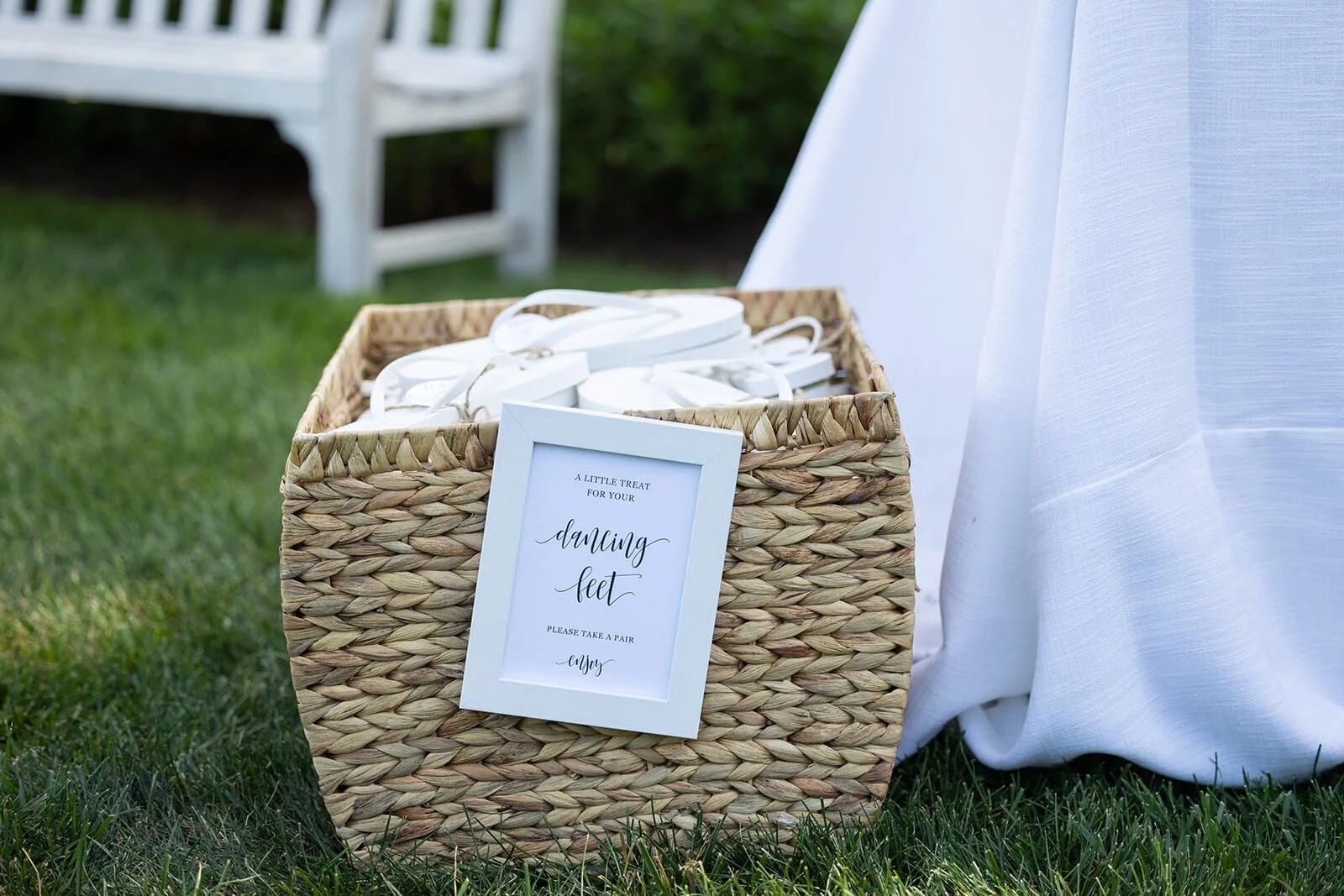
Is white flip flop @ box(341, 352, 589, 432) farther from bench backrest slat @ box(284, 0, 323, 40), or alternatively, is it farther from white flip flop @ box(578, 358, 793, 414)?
bench backrest slat @ box(284, 0, 323, 40)

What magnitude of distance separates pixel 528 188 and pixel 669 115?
456mm

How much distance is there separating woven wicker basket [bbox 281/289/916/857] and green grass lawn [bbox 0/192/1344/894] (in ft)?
0.11

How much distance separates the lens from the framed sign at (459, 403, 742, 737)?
0.83 metres

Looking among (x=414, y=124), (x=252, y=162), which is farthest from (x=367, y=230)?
(x=252, y=162)

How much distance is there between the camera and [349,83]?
7.85 ft

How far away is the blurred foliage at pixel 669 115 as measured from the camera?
10.1 feet

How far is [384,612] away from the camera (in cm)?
85

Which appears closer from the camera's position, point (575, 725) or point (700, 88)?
point (575, 725)

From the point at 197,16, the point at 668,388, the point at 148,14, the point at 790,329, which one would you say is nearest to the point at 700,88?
the point at 197,16

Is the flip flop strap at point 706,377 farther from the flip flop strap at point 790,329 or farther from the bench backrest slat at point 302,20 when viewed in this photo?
the bench backrest slat at point 302,20

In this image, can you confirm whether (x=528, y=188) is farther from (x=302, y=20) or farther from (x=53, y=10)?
(x=53, y=10)

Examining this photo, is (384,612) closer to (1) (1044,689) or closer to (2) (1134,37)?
(1) (1044,689)

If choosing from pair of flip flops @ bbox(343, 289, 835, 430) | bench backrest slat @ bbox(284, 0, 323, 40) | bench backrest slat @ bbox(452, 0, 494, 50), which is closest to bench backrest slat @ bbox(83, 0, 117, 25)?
bench backrest slat @ bbox(284, 0, 323, 40)

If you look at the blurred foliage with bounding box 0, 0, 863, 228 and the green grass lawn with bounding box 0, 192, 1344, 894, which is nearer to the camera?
the green grass lawn with bounding box 0, 192, 1344, 894
